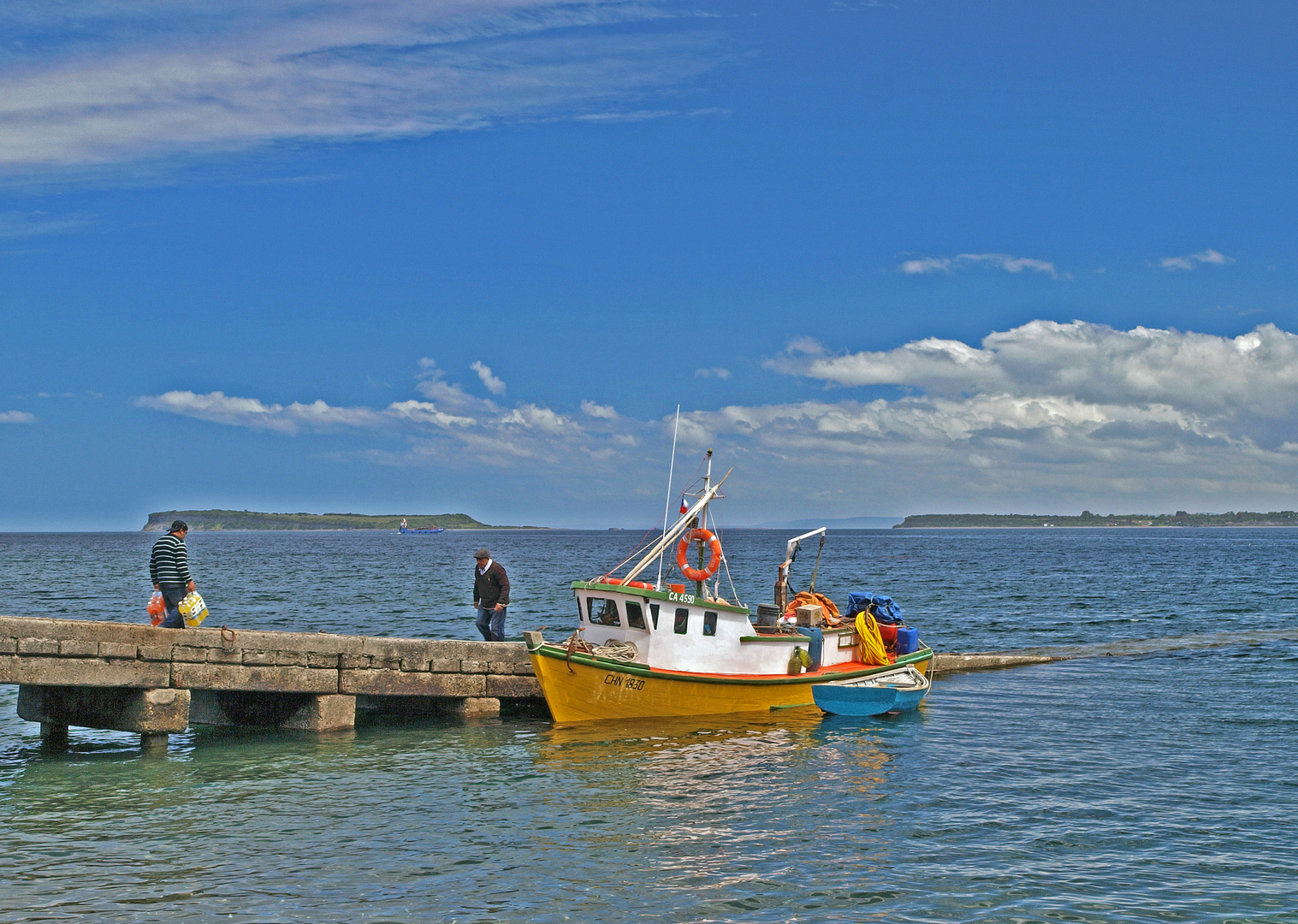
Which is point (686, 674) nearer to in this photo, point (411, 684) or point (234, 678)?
point (411, 684)

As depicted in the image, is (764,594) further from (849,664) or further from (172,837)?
(172,837)

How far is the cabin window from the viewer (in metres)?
20.0

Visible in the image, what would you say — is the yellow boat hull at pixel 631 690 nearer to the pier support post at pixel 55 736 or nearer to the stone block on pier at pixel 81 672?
the stone block on pier at pixel 81 672

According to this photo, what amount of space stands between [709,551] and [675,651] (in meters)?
2.15

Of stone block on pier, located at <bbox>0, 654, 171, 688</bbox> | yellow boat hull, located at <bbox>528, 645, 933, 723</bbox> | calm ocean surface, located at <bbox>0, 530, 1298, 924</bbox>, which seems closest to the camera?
calm ocean surface, located at <bbox>0, 530, 1298, 924</bbox>

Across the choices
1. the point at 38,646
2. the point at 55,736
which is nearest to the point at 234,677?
the point at 38,646

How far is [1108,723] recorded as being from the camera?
20.8 meters

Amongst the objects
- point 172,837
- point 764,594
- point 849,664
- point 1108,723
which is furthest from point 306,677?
point 764,594

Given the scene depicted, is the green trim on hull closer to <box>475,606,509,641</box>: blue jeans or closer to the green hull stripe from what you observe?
the green hull stripe

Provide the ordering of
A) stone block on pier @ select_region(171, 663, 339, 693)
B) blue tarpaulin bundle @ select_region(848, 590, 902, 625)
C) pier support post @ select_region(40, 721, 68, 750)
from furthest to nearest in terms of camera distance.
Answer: blue tarpaulin bundle @ select_region(848, 590, 902, 625) < pier support post @ select_region(40, 721, 68, 750) < stone block on pier @ select_region(171, 663, 339, 693)

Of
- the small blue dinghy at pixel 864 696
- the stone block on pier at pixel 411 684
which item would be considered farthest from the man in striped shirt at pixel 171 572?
the small blue dinghy at pixel 864 696

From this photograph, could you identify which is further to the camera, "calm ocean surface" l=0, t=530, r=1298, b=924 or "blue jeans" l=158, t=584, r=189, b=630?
"blue jeans" l=158, t=584, r=189, b=630

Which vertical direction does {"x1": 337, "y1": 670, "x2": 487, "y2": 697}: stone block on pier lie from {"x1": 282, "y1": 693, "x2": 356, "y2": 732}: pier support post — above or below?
above

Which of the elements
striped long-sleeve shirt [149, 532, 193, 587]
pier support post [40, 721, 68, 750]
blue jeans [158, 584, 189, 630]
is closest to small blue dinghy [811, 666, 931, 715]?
blue jeans [158, 584, 189, 630]
